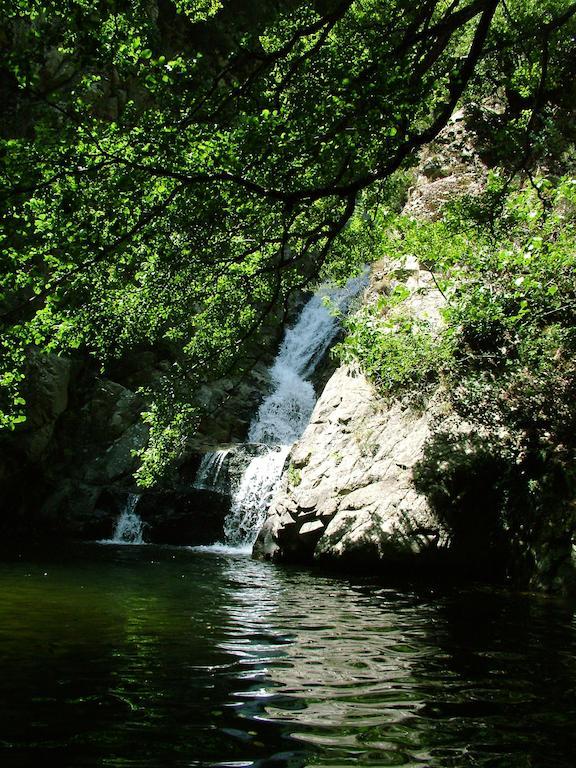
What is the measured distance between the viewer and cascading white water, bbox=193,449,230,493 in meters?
19.4

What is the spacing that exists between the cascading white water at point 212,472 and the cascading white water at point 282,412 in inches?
41.7

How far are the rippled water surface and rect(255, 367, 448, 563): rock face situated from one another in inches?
73.4

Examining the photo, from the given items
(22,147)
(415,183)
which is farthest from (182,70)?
(415,183)

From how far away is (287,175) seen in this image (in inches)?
241

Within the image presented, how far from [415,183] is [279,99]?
1432 centimetres

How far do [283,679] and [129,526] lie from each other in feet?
52.9

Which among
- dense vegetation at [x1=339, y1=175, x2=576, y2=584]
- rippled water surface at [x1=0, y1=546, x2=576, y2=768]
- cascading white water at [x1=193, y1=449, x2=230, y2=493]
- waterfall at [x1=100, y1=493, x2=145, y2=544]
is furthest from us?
cascading white water at [x1=193, y1=449, x2=230, y2=493]

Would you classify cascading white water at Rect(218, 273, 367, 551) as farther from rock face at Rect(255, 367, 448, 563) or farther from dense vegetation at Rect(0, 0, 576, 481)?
dense vegetation at Rect(0, 0, 576, 481)

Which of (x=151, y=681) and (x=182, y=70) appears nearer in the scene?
(x=151, y=681)

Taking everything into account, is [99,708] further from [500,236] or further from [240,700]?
[500,236]

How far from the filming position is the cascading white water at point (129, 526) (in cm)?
1920

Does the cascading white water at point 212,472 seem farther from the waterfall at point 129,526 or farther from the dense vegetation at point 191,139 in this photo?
the dense vegetation at point 191,139

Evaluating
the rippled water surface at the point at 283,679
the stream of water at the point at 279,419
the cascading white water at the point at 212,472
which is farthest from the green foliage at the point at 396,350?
the cascading white water at the point at 212,472

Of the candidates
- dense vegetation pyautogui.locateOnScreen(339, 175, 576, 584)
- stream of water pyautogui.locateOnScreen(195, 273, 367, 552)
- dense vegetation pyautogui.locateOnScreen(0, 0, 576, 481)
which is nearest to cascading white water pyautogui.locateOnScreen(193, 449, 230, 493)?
stream of water pyautogui.locateOnScreen(195, 273, 367, 552)
